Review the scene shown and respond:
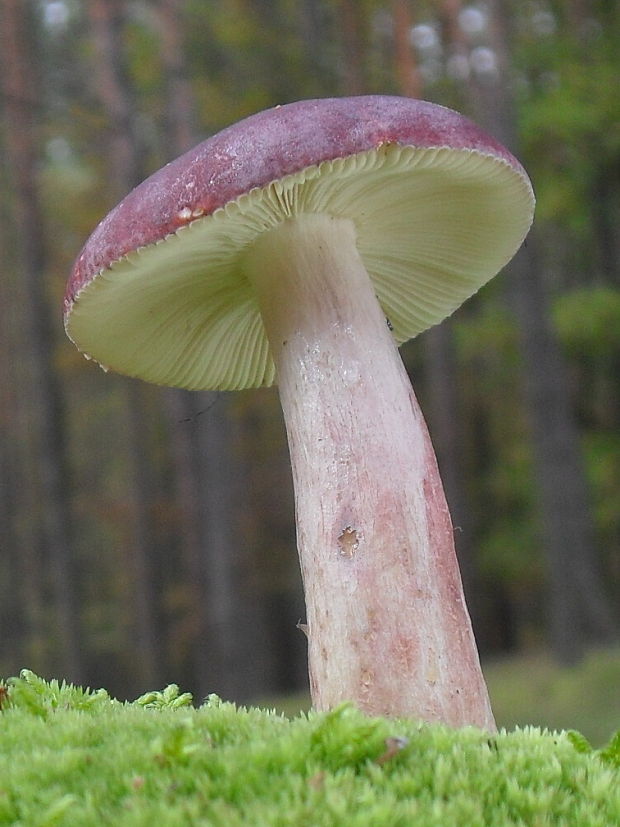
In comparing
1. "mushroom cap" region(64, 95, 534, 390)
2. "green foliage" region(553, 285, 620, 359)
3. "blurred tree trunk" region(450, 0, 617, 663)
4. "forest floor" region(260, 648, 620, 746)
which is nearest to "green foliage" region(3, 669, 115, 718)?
"mushroom cap" region(64, 95, 534, 390)

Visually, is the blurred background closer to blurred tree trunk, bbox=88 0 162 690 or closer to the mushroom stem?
blurred tree trunk, bbox=88 0 162 690

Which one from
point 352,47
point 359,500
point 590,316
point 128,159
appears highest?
point 352,47

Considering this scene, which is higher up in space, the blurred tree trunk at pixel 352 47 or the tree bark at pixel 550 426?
the blurred tree trunk at pixel 352 47

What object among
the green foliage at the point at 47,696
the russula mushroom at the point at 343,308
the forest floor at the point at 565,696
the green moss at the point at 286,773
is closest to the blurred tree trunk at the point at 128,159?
the forest floor at the point at 565,696

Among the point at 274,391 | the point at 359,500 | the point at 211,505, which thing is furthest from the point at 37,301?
the point at 359,500

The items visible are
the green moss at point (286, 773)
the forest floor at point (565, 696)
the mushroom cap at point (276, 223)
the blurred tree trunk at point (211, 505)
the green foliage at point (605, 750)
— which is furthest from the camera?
the blurred tree trunk at point (211, 505)

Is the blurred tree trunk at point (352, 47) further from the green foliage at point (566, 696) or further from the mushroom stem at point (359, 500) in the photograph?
the mushroom stem at point (359, 500)

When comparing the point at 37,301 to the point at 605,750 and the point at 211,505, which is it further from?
the point at 605,750

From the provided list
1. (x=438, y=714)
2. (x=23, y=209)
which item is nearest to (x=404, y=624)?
(x=438, y=714)
